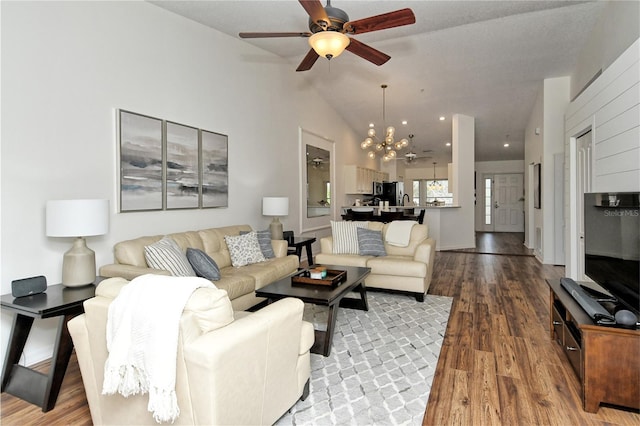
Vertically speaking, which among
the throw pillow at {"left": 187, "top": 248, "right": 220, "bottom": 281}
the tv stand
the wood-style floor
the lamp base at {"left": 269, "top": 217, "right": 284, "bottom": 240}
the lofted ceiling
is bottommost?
the wood-style floor

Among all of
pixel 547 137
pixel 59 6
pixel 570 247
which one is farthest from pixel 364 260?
pixel 547 137

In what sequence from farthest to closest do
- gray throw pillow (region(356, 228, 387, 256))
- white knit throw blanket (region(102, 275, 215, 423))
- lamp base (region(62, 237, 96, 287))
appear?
gray throw pillow (region(356, 228, 387, 256)) → lamp base (region(62, 237, 96, 287)) → white knit throw blanket (region(102, 275, 215, 423))

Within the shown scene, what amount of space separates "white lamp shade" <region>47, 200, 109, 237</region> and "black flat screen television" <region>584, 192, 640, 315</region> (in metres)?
3.52

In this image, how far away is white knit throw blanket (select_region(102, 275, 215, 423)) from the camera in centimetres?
139

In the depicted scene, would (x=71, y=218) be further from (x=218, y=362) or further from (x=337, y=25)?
(x=337, y=25)

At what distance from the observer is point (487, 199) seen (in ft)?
41.4

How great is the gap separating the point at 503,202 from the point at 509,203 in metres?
0.19

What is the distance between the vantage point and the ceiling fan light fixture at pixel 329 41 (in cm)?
275

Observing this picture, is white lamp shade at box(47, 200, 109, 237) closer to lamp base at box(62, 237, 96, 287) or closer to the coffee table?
lamp base at box(62, 237, 96, 287)

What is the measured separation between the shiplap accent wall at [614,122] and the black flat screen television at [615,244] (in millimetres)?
281

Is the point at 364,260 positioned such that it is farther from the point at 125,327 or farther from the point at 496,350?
the point at 125,327

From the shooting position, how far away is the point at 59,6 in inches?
114

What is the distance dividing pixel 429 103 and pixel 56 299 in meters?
7.30

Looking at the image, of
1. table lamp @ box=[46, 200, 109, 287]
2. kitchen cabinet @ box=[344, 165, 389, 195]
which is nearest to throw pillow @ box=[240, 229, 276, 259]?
table lamp @ box=[46, 200, 109, 287]
